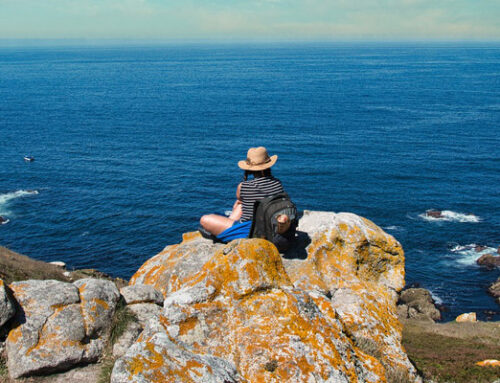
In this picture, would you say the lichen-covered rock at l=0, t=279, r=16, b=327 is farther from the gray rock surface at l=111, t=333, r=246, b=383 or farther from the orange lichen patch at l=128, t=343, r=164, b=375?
the orange lichen patch at l=128, t=343, r=164, b=375

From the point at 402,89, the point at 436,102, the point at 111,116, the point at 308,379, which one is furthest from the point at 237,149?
the point at 402,89

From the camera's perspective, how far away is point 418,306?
142 ft

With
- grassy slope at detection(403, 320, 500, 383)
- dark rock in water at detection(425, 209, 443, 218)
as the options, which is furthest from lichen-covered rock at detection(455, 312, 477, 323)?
dark rock in water at detection(425, 209, 443, 218)

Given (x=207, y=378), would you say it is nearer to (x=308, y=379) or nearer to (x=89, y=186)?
(x=308, y=379)

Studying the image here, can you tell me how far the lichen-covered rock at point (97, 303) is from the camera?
32.6 ft

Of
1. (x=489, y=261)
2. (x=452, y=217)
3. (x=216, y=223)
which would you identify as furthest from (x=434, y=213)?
(x=216, y=223)

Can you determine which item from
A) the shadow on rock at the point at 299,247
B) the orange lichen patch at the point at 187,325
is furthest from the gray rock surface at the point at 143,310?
the shadow on rock at the point at 299,247

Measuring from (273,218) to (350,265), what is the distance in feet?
10.4

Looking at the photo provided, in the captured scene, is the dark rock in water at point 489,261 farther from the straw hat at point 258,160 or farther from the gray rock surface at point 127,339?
the gray rock surface at point 127,339

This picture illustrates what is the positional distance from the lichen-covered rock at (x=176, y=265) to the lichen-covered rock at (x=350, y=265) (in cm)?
267

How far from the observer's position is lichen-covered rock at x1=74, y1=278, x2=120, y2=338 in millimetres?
9944

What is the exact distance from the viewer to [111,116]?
415 feet

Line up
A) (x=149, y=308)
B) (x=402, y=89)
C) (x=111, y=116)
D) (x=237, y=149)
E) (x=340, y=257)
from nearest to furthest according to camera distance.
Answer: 1. (x=149, y=308)
2. (x=340, y=257)
3. (x=237, y=149)
4. (x=111, y=116)
5. (x=402, y=89)

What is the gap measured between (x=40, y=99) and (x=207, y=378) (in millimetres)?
161472
